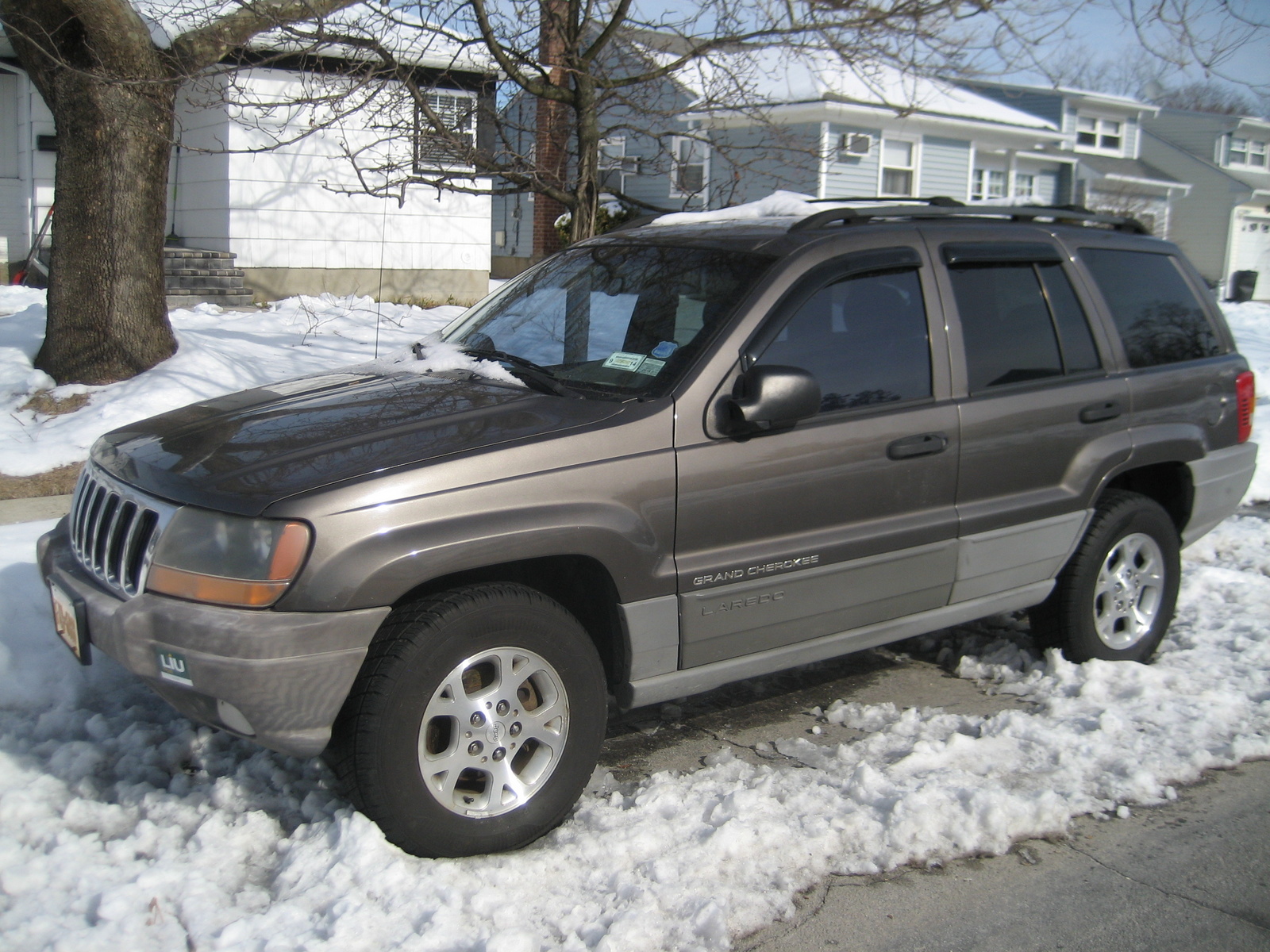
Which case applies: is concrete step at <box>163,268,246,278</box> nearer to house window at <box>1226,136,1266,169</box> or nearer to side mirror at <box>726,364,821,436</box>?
side mirror at <box>726,364,821,436</box>

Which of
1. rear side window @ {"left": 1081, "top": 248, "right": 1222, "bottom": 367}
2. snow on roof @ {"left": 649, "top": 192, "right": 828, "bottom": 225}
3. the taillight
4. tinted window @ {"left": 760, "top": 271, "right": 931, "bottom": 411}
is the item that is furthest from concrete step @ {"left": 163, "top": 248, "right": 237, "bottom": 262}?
the taillight

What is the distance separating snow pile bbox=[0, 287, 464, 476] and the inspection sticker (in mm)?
4727

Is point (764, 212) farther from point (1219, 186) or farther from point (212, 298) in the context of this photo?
point (1219, 186)

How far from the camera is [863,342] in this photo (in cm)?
419

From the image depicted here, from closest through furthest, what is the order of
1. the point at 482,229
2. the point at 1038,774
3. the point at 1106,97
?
the point at 1038,774 < the point at 482,229 < the point at 1106,97

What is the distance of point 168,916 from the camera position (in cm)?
297

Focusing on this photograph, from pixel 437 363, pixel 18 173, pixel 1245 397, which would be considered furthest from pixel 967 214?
pixel 18 173

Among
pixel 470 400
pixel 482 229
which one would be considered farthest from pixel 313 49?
pixel 482 229

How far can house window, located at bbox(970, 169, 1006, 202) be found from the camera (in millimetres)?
28516

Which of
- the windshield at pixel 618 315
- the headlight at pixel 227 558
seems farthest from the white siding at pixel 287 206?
the headlight at pixel 227 558

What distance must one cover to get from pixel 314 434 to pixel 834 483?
178cm

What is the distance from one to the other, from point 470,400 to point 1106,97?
3545 cm

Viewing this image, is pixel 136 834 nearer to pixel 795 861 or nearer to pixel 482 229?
pixel 795 861

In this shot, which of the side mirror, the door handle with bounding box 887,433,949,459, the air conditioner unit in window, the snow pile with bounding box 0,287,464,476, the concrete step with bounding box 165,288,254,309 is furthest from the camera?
the concrete step with bounding box 165,288,254,309
